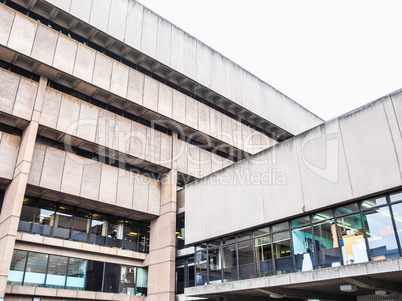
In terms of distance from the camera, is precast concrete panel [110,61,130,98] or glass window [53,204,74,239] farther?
precast concrete panel [110,61,130,98]

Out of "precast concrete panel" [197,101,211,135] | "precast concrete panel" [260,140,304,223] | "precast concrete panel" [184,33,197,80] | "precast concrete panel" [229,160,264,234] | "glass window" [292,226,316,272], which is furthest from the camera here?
"precast concrete panel" [197,101,211,135]

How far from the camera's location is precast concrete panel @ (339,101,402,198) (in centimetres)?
1454

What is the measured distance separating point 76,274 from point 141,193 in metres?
7.60

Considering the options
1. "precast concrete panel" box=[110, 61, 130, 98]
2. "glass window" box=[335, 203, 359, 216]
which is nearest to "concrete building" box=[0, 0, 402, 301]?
"glass window" box=[335, 203, 359, 216]

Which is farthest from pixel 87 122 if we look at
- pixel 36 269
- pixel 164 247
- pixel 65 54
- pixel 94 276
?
pixel 94 276

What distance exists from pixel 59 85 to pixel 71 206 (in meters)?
9.39

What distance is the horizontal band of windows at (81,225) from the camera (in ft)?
81.5

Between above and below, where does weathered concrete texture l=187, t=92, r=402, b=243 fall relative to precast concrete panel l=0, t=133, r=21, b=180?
below

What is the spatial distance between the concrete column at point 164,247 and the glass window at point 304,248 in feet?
40.4

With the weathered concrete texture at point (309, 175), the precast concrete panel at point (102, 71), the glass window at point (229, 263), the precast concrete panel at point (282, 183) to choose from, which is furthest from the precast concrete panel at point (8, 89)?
the precast concrete panel at point (282, 183)

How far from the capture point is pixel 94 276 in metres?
26.1

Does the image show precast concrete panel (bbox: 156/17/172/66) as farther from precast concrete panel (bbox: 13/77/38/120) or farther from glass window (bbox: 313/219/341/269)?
glass window (bbox: 313/219/341/269)

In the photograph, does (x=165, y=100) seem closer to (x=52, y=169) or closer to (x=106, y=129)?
(x=106, y=129)

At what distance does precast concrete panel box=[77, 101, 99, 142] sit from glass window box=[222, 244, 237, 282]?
13.0m
